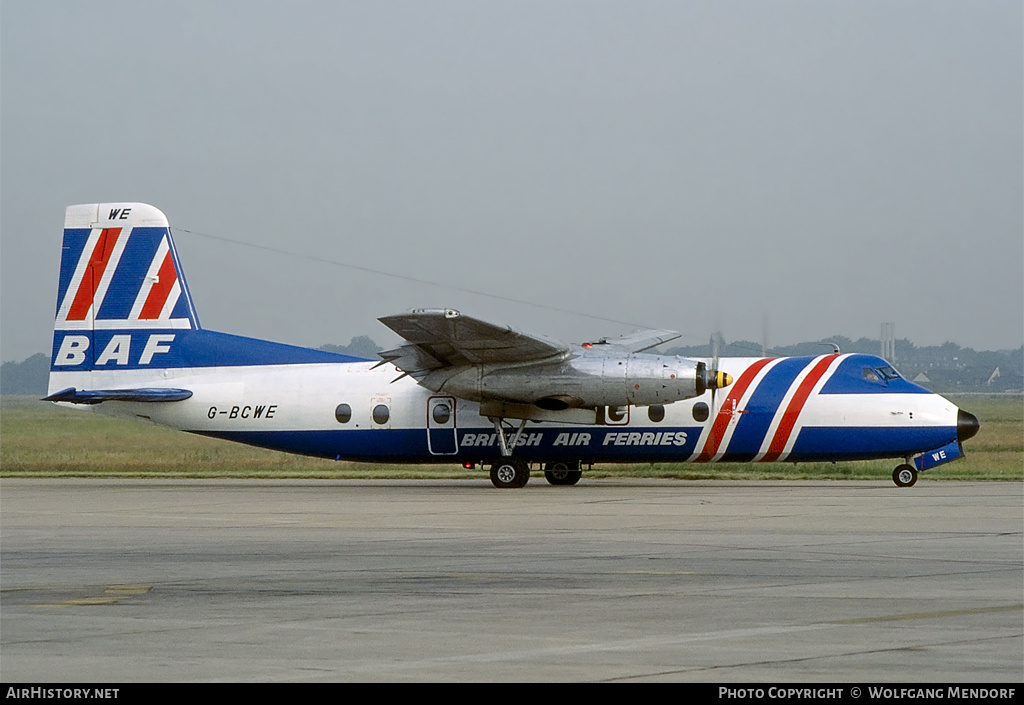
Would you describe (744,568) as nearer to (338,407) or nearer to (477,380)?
(477,380)

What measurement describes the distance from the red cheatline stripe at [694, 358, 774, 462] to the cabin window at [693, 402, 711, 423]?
249 mm

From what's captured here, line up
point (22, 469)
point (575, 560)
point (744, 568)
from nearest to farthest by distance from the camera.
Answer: point (744, 568) < point (575, 560) < point (22, 469)

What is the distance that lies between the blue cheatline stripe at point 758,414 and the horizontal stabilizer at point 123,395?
12849 mm

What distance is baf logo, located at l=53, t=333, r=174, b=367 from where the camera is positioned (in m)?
30.5

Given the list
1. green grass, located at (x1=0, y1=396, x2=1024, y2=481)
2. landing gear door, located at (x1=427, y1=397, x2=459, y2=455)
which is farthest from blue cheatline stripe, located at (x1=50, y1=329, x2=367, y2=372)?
landing gear door, located at (x1=427, y1=397, x2=459, y2=455)

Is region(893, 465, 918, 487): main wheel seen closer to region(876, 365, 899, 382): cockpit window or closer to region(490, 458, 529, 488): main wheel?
region(876, 365, 899, 382): cockpit window

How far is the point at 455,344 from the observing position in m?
27.0

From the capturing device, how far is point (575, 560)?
14203mm

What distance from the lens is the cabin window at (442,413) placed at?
29219mm

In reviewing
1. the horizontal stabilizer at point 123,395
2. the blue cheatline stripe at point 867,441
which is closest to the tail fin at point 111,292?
the horizontal stabilizer at point 123,395

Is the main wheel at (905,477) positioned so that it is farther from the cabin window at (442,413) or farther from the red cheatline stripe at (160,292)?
the red cheatline stripe at (160,292)

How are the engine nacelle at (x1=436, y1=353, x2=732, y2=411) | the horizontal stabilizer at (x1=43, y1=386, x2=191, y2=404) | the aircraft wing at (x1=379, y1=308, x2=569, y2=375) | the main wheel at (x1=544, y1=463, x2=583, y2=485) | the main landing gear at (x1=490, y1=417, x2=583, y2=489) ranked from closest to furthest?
the aircraft wing at (x1=379, y1=308, x2=569, y2=375)
the engine nacelle at (x1=436, y1=353, x2=732, y2=411)
the main landing gear at (x1=490, y1=417, x2=583, y2=489)
the horizontal stabilizer at (x1=43, y1=386, x2=191, y2=404)
the main wheel at (x1=544, y1=463, x2=583, y2=485)
